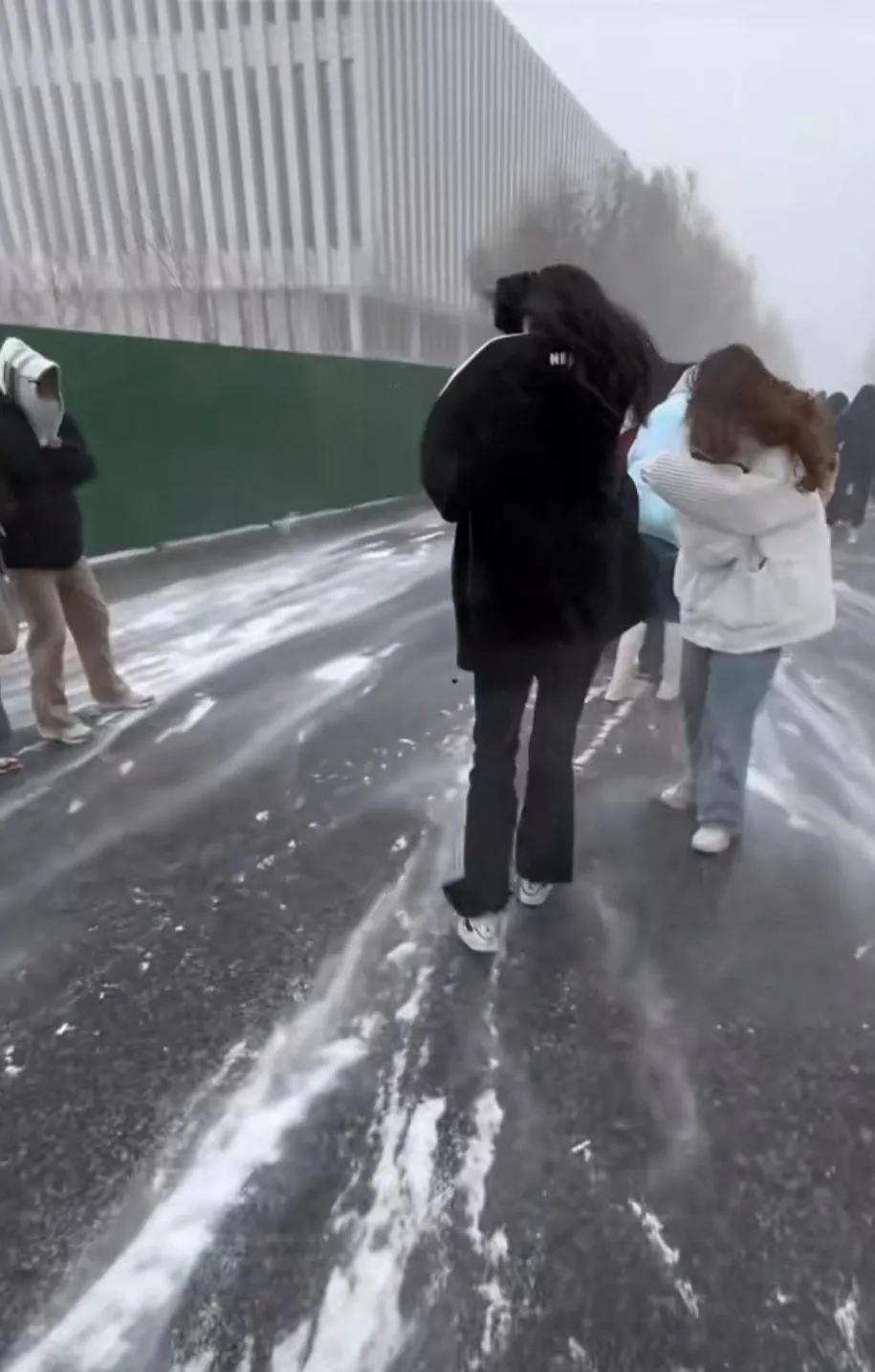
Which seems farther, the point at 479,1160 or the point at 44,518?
the point at 44,518

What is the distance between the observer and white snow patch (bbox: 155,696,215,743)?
13.0ft

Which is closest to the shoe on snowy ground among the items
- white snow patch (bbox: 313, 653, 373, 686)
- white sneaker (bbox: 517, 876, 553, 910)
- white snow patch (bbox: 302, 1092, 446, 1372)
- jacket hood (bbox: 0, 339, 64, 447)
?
white snow patch (bbox: 313, 653, 373, 686)

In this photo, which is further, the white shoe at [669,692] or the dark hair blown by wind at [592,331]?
the white shoe at [669,692]

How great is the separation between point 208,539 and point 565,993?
284 inches

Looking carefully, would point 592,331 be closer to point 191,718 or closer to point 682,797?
point 682,797

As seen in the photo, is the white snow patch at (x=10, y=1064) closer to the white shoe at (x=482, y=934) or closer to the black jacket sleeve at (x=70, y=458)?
the white shoe at (x=482, y=934)

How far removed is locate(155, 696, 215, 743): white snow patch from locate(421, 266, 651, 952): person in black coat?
2.00 m

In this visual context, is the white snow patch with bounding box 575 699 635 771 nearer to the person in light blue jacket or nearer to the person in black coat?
the person in light blue jacket

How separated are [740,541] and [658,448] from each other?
934 mm

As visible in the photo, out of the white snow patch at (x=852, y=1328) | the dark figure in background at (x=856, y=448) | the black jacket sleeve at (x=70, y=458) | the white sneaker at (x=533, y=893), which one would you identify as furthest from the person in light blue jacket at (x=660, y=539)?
the dark figure in background at (x=856, y=448)

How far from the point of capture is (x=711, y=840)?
2.87 metres

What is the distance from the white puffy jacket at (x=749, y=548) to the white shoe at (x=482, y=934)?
1.07m

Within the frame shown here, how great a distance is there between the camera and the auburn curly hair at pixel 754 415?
2.36 m

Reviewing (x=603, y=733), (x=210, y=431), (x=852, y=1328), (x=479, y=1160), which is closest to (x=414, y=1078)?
(x=479, y=1160)
